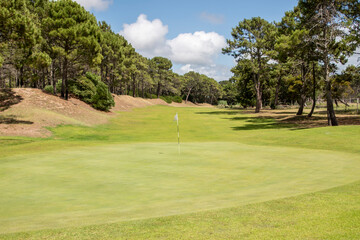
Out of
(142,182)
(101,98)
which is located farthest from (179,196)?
(101,98)

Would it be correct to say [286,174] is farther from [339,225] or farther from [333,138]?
[333,138]

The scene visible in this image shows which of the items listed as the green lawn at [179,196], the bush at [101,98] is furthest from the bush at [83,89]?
the green lawn at [179,196]

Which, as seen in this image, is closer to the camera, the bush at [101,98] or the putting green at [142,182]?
the putting green at [142,182]

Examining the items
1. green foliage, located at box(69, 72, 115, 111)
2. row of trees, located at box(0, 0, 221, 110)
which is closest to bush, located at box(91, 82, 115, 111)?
green foliage, located at box(69, 72, 115, 111)

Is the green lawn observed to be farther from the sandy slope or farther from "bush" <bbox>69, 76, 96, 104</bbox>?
"bush" <bbox>69, 76, 96, 104</bbox>

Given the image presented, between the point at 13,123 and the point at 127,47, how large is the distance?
59.4m

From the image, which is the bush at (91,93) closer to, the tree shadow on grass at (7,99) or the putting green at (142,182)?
the tree shadow on grass at (7,99)

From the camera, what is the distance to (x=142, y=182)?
9.30 metres

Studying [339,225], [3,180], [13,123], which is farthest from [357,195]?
[13,123]

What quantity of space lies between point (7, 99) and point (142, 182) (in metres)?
30.6

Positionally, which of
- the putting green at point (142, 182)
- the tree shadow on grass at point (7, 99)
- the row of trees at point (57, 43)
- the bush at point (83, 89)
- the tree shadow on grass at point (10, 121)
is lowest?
the putting green at point (142, 182)

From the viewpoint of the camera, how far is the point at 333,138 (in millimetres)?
21969

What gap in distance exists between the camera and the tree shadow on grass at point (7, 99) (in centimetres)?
3141

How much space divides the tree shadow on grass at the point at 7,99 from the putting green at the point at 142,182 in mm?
20942
